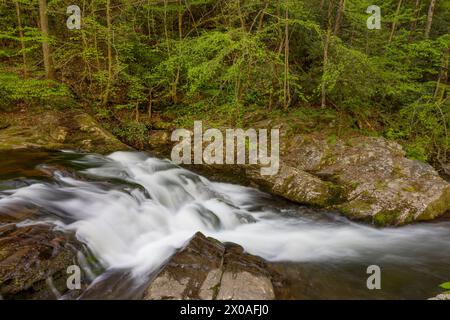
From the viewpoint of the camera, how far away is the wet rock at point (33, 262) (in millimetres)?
4074

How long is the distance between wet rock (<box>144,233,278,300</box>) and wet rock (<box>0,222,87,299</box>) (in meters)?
1.21

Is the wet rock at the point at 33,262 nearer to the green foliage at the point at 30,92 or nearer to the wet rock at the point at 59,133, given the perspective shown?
the wet rock at the point at 59,133

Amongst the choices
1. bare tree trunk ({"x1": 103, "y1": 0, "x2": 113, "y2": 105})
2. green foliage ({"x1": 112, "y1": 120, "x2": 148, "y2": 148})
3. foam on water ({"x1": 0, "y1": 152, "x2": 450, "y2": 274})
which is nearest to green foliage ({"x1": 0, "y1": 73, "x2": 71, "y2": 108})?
bare tree trunk ({"x1": 103, "y1": 0, "x2": 113, "y2": 105})

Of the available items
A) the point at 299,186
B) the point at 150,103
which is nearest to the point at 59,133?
the point at 150,103

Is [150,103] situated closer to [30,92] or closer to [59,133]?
[59,133]

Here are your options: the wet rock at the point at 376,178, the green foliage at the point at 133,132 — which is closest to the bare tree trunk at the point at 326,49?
the wet rock at the point at 376,178

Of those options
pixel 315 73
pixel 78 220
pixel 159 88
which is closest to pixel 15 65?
pixel 159 88

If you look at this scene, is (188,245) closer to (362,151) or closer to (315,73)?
(362,151)

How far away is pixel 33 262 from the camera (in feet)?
14.0

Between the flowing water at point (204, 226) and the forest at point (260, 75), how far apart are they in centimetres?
266

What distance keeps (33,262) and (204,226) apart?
11.1 ft

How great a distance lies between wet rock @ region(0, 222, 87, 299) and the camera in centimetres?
407

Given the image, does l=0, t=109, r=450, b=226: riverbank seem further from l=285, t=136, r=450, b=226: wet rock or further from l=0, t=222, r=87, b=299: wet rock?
l=0, t=222, r=87, b=299: wet rock

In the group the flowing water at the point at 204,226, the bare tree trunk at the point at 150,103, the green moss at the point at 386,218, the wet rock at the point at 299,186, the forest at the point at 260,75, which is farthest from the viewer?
the bare tree trunk at the point at 150,103
